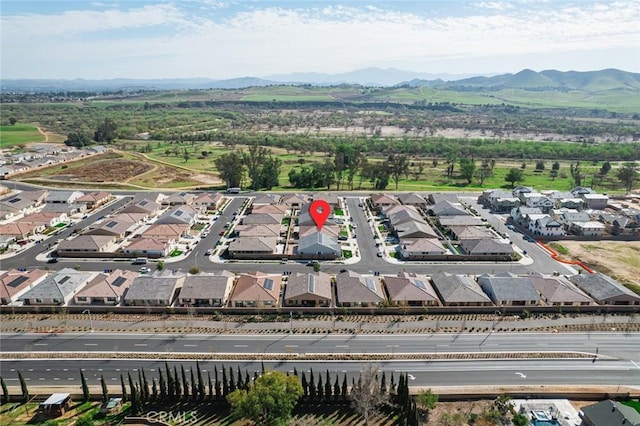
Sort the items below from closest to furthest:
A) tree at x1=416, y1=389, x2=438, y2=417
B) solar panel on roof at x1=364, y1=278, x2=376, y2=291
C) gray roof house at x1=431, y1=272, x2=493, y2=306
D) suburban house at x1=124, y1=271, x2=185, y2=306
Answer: tree at x1=416, y1=389, x2=438, y2=417
suburban house at x1=124, y1=271, x2=185, y2=306
gray roof house at x1=431, y1=272, x2=493, y2=306
solar panel on roof at x1=364, y1=278, x2=376, y2=291

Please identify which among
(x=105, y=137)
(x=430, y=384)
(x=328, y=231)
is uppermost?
(x=105, y=137)

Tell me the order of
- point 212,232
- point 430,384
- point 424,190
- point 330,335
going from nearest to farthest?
1. point 430,384
2. point 330,335
3. point 212,232
4. point 424,190

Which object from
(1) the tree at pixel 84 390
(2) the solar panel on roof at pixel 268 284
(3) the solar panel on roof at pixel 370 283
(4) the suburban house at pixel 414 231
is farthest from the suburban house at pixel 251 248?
(1) the tree at pixel 84 390

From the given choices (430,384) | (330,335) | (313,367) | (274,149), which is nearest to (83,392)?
(313,367)

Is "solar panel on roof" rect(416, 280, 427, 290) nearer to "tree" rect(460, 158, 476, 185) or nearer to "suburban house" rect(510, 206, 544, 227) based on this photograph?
"suburban house" rect(510, 206, 544, 227)

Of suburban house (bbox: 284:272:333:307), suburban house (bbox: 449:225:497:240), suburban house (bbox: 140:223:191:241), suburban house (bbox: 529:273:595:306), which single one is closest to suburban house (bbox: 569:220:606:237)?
suburban house (bbox: 449:225:497:240)

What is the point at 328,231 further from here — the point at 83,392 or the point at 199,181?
the point at 199,181
